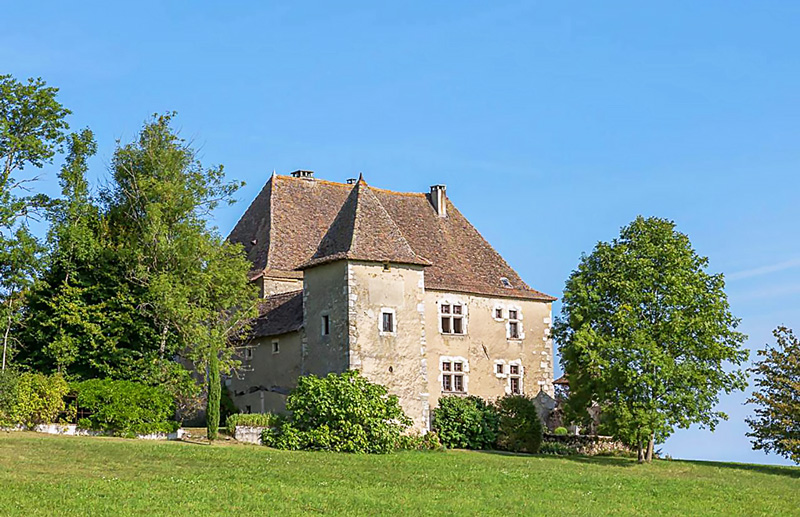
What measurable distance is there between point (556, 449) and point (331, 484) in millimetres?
17609

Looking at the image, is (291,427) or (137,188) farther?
(137,188)

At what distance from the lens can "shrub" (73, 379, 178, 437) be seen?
33.2 m

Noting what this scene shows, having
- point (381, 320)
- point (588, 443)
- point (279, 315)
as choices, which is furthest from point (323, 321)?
point (588, 443)

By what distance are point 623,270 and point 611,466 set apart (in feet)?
22.1

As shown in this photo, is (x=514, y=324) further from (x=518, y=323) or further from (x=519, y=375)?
(x=519, y=375)

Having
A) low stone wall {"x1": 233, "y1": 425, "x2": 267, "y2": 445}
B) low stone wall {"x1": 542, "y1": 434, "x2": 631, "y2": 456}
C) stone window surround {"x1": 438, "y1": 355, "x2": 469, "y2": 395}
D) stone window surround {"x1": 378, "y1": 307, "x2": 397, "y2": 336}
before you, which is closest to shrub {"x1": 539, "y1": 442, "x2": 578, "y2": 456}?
low stone wall {"x1": 542, "y1": 434, "x2": 631, "y2": 456}

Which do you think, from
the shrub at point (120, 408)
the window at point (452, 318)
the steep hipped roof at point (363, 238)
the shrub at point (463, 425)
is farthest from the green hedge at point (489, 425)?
the shrub at point (120, 408)

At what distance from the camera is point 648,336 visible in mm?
33938

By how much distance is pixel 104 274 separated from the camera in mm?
35781

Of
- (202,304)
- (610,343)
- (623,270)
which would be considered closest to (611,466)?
(610,343)

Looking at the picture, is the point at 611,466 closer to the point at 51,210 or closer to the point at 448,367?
the point at 448,367

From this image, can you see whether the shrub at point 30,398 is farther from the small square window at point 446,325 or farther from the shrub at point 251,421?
the small square window at point 446,325

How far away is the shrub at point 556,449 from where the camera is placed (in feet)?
126

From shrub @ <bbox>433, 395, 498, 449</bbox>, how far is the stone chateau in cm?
134
